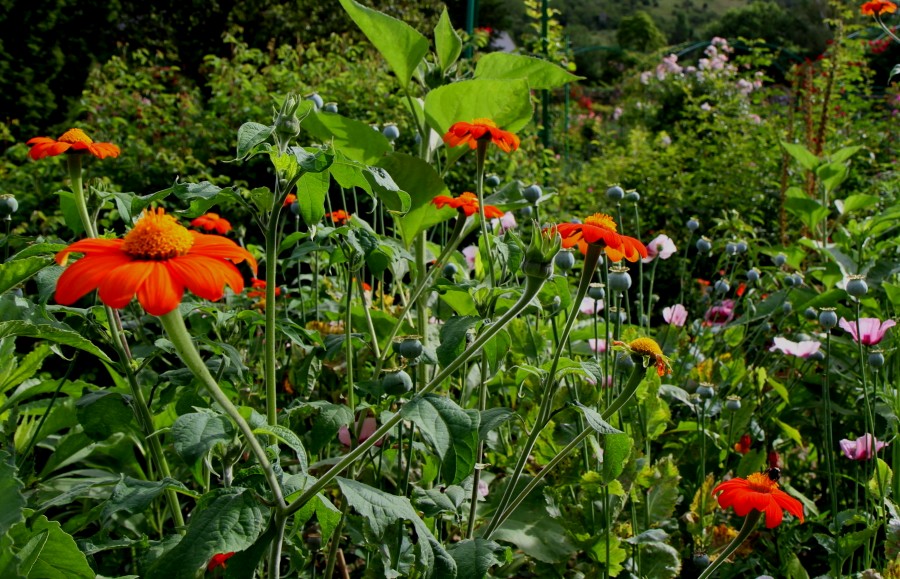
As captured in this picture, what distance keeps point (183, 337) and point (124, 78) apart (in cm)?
461

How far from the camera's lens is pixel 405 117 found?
414 cm

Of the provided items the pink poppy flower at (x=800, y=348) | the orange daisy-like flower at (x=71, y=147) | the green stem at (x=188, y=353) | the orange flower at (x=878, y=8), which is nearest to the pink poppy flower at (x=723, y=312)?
the pink poppy flower at (x=800, y=348)

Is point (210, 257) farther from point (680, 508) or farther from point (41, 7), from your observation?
point (41, 7)

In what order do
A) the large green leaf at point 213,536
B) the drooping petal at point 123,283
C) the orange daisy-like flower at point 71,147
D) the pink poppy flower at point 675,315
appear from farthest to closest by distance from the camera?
the pink poppy flower at point 675,315, the orange daisy-like flower at point 71,147, the large green leaf at point 213,536, the drooping petal at point 123,283

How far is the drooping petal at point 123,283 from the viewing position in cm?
66

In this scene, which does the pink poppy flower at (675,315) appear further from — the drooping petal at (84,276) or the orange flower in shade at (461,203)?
the drooping petal at (84,276)

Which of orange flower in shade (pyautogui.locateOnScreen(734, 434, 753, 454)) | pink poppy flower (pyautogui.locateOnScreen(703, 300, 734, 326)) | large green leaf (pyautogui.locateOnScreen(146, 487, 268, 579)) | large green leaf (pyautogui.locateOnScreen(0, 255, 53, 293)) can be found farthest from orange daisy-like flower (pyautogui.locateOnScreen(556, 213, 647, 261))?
pink poppy flower (pyautogui.locateOnScreen(703, 300, 734, 326))

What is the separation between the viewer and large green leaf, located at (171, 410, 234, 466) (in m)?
0.85

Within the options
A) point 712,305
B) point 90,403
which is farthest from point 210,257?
point 712,305

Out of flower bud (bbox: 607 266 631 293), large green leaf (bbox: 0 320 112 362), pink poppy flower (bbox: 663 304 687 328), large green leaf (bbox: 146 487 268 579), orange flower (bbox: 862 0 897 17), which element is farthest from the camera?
orange flower (bbox: 862 0 897 17)

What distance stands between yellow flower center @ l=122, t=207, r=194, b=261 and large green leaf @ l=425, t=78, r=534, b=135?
90 cm

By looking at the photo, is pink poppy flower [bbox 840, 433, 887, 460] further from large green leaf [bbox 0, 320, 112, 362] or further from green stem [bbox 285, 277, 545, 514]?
large green leaf [bbox 0, 320, 112, 362]

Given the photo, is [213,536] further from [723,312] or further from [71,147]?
[723,312]

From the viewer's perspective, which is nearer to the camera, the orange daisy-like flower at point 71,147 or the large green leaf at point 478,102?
the orange daisy-like flower at point 71,147
